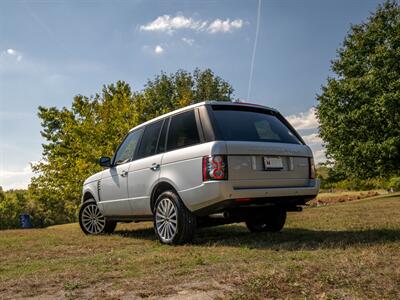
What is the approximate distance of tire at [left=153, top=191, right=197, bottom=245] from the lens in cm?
607

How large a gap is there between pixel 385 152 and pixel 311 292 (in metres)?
23.7

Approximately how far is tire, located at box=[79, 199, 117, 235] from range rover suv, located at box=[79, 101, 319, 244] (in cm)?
163

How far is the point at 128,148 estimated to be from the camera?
7.99m

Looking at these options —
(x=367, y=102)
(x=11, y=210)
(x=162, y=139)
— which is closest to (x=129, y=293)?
(x=162, y=139)

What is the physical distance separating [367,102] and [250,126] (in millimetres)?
21940

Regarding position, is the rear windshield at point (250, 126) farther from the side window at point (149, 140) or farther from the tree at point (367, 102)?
the tree at point (367, 102)

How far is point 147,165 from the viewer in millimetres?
6934

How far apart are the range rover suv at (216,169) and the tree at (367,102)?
19.7m

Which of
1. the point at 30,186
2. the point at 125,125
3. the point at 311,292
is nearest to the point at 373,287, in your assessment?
the point at 311,292

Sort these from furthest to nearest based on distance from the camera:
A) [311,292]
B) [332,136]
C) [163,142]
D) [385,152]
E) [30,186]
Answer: [30,186], [332,136], [385,152], [163,142], [311,292]

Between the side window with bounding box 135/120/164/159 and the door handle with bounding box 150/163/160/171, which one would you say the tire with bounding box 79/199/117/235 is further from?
the door handle with bounding box 150/163/160/171

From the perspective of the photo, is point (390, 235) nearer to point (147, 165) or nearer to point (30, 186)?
point (147, 165)

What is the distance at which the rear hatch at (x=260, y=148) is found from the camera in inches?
223

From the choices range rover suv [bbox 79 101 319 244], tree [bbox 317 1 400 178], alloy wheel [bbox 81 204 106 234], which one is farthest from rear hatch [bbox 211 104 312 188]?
tree [bbox 317 1 400 178]
